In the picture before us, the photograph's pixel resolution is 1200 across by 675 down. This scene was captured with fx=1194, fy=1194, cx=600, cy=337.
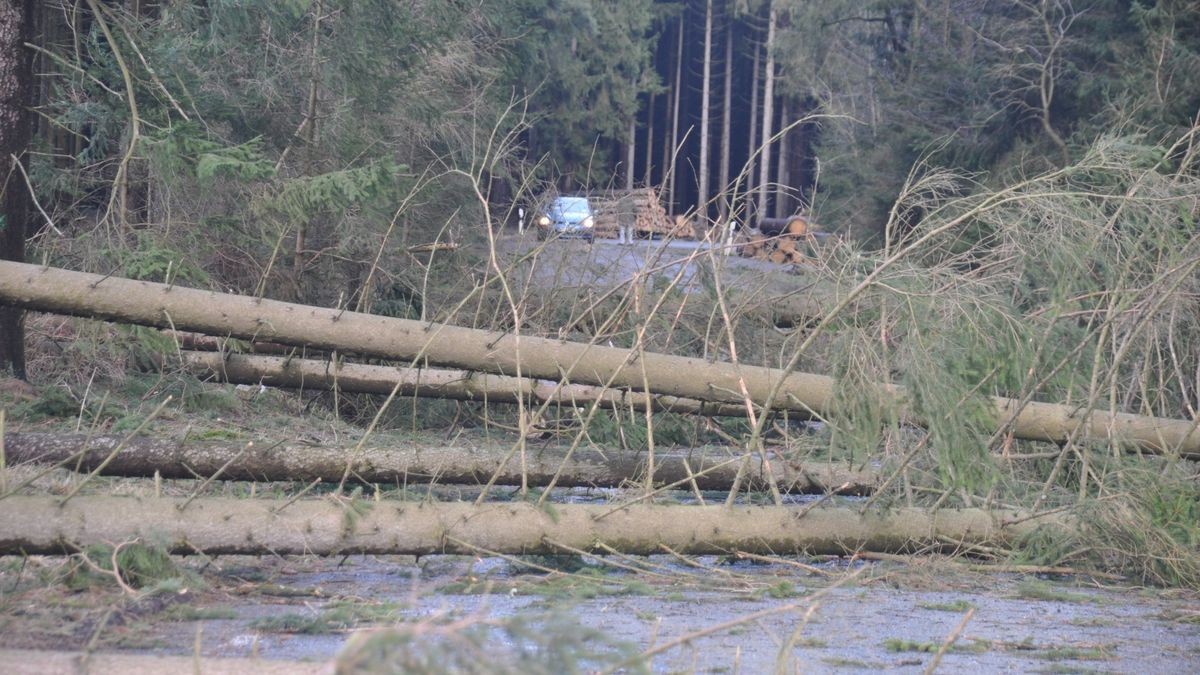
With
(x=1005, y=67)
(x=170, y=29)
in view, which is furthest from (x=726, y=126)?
(x=170, y=29)

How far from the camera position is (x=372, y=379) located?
8.74 m

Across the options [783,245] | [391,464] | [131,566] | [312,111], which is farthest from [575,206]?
[131,566]

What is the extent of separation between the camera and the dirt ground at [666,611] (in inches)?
148

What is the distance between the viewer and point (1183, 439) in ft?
23.3

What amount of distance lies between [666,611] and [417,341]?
2732 mm

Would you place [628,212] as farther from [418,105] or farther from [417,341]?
[417,341]

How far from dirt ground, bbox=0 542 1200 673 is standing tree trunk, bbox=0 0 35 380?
3.88 metres

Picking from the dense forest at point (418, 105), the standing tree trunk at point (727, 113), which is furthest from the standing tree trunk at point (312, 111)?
the standing tree trunk at point (727, 113)

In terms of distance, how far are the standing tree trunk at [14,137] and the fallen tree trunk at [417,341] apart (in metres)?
1.79

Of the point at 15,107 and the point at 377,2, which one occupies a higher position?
the point at 377,2

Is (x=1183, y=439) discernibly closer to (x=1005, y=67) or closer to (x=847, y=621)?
(x=847, y=621)

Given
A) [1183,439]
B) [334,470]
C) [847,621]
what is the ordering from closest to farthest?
[847,621] → [334,470] → [1183,439]

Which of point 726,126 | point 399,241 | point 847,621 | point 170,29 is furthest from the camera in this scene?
point 726,126

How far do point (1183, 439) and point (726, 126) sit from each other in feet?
93.4
